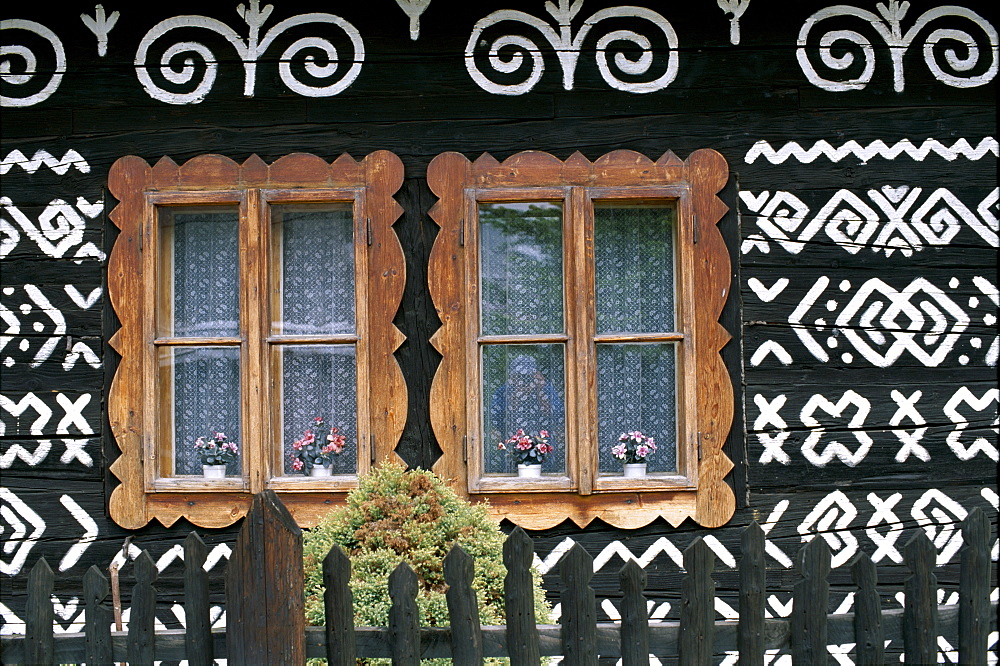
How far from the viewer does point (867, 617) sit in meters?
3.09

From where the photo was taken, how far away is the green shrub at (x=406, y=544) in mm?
3422

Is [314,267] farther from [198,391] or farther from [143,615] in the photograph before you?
[143,615]

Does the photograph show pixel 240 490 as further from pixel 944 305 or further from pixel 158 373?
pixel 944 305

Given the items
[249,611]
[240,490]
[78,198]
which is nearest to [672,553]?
[240,490]

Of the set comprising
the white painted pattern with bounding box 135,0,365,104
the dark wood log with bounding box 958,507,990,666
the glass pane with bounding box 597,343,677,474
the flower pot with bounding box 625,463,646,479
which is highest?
the white painted pattern with bounding box 135,0,365,104

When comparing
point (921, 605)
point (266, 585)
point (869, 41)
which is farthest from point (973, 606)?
point (869, 41)

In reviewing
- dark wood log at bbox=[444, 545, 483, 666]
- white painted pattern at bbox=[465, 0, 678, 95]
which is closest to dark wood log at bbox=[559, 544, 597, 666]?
dark wood log at bbox=[444, 545, 483, 666]

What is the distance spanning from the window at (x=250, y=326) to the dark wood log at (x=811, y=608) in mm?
2249

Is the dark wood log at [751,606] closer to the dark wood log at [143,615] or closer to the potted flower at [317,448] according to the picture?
the dark wood log at [143,615]

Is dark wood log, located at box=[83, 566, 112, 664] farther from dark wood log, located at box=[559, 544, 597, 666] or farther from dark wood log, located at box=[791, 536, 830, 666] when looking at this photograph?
dark wood log, located at box=[791, 536, 830, 666]

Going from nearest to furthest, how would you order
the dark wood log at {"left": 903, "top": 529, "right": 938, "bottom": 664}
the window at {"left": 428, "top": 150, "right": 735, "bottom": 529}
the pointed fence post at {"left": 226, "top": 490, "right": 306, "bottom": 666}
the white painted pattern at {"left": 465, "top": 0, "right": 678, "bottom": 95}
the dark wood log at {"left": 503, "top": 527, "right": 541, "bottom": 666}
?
the pointed fence post at {"left": 226, "top": 490, "right": 306, "bottom": 666}, the dark wood log at {"left": 503, "top": 527, "right": 541, "bottom": 666}, the dark wood log at {"left": 903, "top": 529, "right": 938, "bottom": 664}, the window at {"left": 428, "top": 150, "right": 735, "bottom": 529}, the white painted pattern at {"left": 465, "top": 0, "right": 678, "bottom": 95}

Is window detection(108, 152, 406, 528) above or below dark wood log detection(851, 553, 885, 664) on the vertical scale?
above

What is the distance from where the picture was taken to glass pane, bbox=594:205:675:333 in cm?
488

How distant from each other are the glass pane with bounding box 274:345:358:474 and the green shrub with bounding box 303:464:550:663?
1.03 metres
